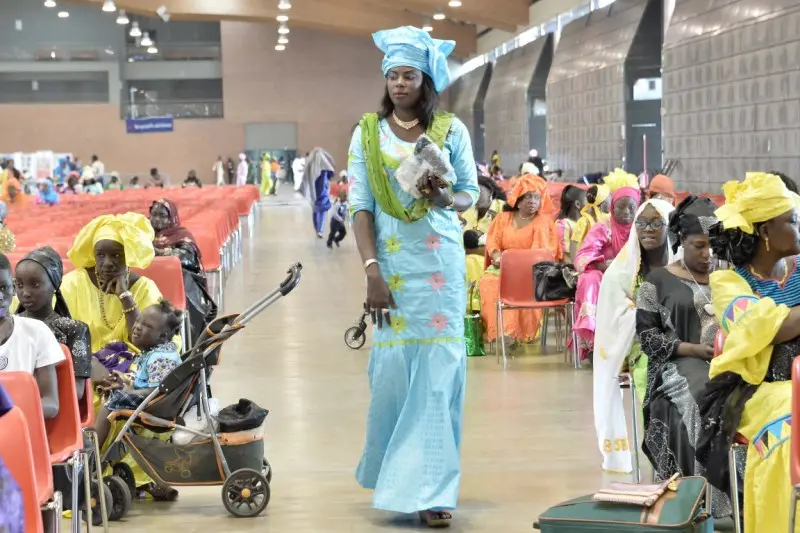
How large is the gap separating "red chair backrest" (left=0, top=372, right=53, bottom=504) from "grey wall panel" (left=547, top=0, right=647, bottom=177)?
73.0 feet

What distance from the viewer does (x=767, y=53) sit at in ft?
55.7

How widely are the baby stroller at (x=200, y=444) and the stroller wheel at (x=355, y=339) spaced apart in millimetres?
5074

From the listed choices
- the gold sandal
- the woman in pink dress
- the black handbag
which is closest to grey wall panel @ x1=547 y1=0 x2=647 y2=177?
the black handbag

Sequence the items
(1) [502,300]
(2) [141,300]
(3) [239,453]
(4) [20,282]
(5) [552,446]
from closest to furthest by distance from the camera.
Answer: (4) [20,282] → (3) [239,453] → (2) [141,300] → (5) [552,446] → (1) [502,300]

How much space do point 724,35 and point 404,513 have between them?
49.9 ft

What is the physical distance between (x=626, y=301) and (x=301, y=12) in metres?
33.4

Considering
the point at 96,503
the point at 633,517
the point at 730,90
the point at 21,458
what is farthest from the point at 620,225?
the point at 730,90

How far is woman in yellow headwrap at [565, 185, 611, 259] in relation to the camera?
10.4 m

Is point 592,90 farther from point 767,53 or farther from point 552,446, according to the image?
point 552,446

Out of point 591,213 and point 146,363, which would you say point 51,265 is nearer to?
point 146,363

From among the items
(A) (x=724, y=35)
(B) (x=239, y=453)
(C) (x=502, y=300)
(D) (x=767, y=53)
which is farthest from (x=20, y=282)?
(A) (x=724, y=35)

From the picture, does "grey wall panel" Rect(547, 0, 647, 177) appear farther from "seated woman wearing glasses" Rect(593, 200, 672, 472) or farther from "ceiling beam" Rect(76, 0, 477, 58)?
"seated woman wearing glasses" Rect(593, 200, 672, 472)

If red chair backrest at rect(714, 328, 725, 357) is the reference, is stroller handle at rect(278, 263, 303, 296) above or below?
above

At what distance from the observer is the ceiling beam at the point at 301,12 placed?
37250 mm
